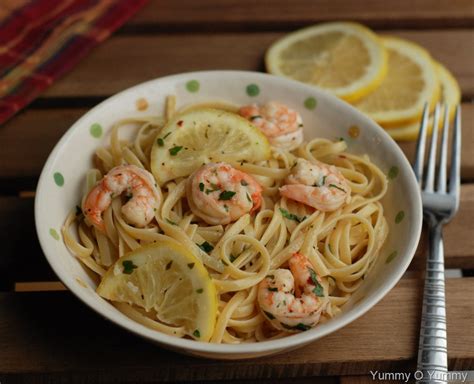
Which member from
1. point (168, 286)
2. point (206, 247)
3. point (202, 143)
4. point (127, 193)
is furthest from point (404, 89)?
point (168, 286)

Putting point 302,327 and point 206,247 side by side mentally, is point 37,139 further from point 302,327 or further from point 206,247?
point 302,327

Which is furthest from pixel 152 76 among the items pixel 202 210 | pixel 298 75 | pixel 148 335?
pixel 148 335

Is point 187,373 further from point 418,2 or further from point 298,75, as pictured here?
point 418,2

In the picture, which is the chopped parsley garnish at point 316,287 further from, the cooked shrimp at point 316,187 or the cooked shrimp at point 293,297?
the cooked shrimp at point 316,187

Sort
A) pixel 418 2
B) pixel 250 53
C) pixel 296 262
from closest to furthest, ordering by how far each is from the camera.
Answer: pixel 296 262 → pixel 250 53 → pixel 418 2

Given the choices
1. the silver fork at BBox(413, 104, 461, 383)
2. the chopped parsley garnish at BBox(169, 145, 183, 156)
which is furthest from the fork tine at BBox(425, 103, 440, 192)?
the chopped parsley garnish at BBox(169, 145, 183, 156)

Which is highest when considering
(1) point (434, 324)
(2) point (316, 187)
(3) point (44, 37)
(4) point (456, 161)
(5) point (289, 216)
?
(3) point (44, 37)

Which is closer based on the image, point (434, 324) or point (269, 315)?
point (269, 315)
